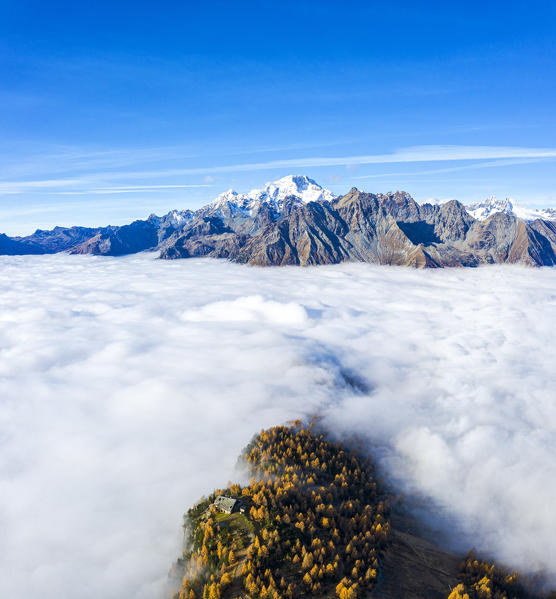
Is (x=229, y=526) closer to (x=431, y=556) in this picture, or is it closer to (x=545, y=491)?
(x=431, y=556)

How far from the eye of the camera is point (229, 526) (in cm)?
9125

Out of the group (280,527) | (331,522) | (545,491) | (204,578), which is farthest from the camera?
(545,491)

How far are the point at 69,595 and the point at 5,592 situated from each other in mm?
28491

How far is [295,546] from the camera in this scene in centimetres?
8588

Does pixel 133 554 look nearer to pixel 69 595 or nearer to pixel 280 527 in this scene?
pixel 69 595

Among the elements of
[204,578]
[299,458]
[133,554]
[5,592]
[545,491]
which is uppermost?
[204,578]

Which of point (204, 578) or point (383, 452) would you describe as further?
point (383, 452)

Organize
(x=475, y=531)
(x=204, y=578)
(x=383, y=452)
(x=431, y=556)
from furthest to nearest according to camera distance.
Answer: (x=383, y=452), (x=475, y=531), (x=431, y=556), (x=204, y=578)

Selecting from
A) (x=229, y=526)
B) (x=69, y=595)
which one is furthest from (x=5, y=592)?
(x=229, y=526)

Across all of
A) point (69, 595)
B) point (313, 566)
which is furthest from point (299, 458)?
point (69, 595)

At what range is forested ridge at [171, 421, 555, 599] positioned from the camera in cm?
7650

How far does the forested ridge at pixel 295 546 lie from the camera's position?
251 ft

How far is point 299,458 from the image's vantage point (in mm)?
138250

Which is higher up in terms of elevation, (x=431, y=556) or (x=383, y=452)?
(x=431, y=556)
